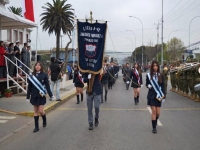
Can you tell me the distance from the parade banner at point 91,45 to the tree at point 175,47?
65.6 meters

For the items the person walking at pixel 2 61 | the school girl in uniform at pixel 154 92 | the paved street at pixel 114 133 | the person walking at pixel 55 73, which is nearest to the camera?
the paved street at pixel 114 133

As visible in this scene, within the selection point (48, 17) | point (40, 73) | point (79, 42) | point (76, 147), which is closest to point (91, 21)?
point (79, 42)

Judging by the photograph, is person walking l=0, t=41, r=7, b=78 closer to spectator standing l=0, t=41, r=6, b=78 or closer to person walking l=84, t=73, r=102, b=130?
spectator standing l=0, t=41, r=6, b=78

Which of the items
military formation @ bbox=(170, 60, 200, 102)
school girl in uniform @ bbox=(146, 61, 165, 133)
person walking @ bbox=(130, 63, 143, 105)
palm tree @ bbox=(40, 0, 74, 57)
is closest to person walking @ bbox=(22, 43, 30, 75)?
person walking @ bbox=(130, 63, 143, 105)

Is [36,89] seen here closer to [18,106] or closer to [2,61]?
[18,106]

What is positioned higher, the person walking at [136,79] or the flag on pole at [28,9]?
the flag on pole at [28,9]

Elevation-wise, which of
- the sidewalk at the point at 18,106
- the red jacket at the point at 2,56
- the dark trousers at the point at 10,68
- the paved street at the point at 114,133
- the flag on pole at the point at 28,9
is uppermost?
the flag on pole at the point at 28,9

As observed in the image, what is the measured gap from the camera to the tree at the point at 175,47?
73438mm

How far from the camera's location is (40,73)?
341 inches

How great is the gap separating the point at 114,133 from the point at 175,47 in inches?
2824

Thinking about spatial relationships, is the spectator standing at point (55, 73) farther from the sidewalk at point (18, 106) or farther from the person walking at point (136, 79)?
the person walking at point (136, 79)

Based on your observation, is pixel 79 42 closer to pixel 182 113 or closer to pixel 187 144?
pixel 187 144

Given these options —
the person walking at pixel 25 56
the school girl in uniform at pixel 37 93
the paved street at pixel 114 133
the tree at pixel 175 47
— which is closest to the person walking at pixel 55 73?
the paved street at pixel 114 133

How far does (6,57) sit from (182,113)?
28.1ft
